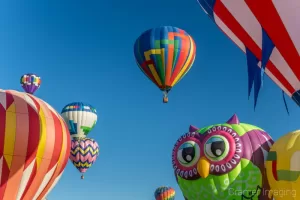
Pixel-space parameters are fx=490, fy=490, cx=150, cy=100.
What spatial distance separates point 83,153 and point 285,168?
1623 cm

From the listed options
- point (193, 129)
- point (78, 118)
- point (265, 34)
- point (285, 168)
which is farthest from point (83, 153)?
point (265, 34)

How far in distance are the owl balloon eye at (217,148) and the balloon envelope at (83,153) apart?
48.7 feet

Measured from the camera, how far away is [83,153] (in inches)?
1046

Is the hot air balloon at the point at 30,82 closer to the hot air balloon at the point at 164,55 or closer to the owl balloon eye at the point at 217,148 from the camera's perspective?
the hot air balloon at the point at 164,55

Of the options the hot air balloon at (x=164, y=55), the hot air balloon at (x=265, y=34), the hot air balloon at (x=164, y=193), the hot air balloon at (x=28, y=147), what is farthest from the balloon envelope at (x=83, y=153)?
the hot air balloon at (x=265, y=34)

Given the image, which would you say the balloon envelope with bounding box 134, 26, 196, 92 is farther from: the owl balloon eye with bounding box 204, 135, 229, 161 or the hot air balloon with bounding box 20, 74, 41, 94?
the hot air balloon with bounding box 20, 74, 41, 94

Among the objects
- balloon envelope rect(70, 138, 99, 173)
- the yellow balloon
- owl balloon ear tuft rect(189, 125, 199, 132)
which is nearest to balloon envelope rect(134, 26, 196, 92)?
owl balloon ear tuft rect(189, 125, 199, 132)

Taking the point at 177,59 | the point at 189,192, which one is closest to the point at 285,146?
the point at 189,192

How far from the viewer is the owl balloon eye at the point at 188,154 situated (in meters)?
12.8

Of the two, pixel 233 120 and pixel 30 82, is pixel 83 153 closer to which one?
pixel 30 82

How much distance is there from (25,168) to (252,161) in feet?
19.1

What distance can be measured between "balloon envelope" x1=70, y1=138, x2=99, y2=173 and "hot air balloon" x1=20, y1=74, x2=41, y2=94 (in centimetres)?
386

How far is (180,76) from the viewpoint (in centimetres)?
1961

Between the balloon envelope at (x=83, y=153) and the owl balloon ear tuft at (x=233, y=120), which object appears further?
the balloon envelope at (x=83, y=153)
